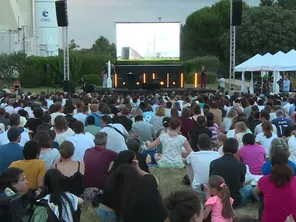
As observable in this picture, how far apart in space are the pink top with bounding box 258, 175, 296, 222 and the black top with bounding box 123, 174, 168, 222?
1068 millimetres

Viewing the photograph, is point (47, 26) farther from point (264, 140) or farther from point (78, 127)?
point (264, 140)

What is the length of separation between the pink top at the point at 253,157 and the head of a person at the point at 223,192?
2314mm

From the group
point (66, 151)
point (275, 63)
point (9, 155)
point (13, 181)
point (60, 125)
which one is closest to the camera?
point (13, 181)

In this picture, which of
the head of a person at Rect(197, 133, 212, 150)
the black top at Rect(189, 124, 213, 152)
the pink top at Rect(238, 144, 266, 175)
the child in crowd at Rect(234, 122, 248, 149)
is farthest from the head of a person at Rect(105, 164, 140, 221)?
the black top at Rect(189, 124, 213, 152)

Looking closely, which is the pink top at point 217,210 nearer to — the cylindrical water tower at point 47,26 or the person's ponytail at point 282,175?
the person's ponytail at point 282,175

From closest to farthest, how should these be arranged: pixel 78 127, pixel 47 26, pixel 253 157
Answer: pixel 253 157 → pixel 78 127 → pixel 47 26

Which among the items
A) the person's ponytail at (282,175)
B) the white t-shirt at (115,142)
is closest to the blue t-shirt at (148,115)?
the white t-shirt at (115,142)

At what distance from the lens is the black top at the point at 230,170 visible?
20.5 ft

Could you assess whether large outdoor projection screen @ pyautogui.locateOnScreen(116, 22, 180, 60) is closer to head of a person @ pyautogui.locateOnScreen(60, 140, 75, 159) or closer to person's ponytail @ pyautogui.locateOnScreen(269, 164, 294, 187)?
head of a person @ pyautogui.locateOnScreen(60, 140, 75, 159)

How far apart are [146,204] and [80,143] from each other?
2.99 meters

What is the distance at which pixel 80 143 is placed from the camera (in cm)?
739

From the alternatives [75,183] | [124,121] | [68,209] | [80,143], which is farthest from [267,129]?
[68,209]

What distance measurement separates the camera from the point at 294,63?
22062 mm

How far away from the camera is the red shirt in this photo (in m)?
6.44
